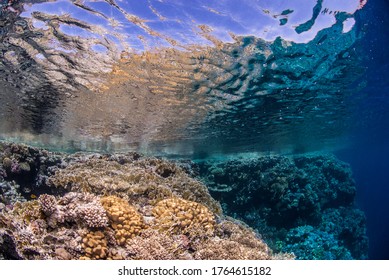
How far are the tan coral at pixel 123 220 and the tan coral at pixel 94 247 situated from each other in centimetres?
40

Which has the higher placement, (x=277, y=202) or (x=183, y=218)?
(x=277, y=202)

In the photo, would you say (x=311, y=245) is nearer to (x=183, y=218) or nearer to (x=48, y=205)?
(x=183, y=218)

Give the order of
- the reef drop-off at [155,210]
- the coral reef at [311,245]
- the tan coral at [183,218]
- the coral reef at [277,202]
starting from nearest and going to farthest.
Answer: the reef drop-off at [155,210]
the tan coral at [183,218]
the coral reef at [311,245]
the coral reef at [277,202]

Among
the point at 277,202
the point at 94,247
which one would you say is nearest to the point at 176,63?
the point at 94,247

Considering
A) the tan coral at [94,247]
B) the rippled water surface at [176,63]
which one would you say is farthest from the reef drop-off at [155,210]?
the rippled water surface at [176,63]

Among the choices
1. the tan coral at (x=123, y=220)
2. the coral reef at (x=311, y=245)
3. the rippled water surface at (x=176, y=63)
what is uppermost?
the rippled water surface at (x=176, y=63)

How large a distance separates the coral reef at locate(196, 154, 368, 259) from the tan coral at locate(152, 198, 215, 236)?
9469 mm

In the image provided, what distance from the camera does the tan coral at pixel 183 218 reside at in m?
6.13

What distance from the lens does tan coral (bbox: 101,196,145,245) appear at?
18.1 ft

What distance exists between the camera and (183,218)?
250 inches

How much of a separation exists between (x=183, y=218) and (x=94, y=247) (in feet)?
7.20

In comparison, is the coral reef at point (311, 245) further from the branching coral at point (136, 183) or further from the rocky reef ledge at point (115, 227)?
the rocky reef ledge at point (115, 227)

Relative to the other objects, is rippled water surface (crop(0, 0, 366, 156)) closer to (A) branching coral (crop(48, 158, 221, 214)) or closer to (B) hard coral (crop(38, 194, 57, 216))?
(A) branching coral (crop(48, 158, 221, 214))

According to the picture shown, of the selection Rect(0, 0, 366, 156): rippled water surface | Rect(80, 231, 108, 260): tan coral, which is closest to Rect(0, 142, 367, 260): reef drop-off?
Rect(80, 231, 108, 260): tan coral
